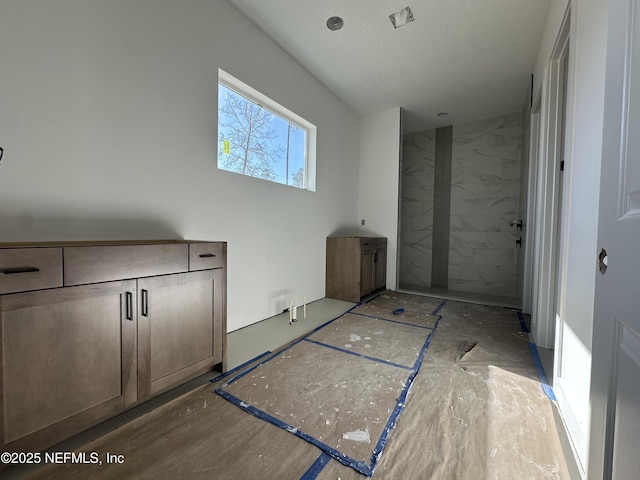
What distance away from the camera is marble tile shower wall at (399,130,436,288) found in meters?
4.72

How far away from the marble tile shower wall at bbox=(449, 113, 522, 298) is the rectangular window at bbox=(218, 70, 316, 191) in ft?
9.06

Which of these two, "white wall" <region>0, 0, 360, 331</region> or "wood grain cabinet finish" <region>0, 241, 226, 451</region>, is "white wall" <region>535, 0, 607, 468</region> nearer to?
"wood grain cabinet finish" <region>0, 241, 226, 451</region>

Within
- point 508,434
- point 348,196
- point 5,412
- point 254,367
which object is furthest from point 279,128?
point 508,434

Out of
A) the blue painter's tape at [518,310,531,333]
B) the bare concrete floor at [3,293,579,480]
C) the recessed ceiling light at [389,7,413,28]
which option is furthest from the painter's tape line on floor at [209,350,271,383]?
the recessed ceiling light at [389,7,413,28]

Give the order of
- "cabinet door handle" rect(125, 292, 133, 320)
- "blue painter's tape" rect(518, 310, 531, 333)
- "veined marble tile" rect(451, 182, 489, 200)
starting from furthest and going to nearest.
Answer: "veined marble tile" rect(451, 182, 489, 200), "blue painter's tape" rect(518, 310, 531, 333), "cabinet door handle" rect(125, 292, 133, 320)

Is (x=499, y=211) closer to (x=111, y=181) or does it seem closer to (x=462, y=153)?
(x=462, y=153)

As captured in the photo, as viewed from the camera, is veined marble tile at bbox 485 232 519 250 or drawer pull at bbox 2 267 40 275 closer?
drawer pull at bbox 2 267 40 275

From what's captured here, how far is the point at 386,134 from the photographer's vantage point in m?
4.02

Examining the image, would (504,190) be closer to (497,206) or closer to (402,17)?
(497,206)

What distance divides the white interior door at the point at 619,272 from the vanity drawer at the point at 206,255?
66.2 inches

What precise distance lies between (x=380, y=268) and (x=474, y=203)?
2018 mm

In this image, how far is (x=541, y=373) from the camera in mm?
1730

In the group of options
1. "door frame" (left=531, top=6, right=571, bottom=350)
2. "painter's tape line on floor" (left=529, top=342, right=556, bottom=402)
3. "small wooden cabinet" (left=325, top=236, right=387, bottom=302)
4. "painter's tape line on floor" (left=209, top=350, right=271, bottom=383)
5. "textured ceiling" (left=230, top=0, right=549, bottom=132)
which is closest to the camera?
"painter's tape line on floor" (left=529, top=342, right=556, bottom=402)

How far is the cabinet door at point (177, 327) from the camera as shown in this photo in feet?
4.28
